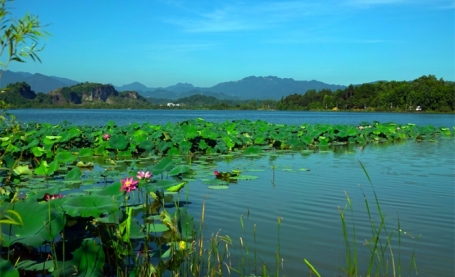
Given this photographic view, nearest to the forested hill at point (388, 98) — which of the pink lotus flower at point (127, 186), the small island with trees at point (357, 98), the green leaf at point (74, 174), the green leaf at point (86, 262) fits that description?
the small island with trees at point (357, 98)

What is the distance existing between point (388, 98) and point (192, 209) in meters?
77.4

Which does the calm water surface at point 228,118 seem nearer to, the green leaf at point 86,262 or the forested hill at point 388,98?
the forested hill at point 388,98

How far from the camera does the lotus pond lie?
8.76 ft

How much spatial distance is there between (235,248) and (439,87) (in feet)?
237

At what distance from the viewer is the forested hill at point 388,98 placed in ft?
223

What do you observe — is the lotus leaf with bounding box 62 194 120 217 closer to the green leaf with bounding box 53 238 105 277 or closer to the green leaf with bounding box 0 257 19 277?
the green leaf with bounding box 53 238 105 277

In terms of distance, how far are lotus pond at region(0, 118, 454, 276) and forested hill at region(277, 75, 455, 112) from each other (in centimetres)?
6387

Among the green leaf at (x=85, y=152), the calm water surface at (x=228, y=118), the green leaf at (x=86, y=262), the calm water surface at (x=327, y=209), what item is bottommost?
the calm water surface at (x=228, y=118)

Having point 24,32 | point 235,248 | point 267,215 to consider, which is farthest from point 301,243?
point 24,32

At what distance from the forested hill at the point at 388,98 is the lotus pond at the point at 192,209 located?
6387 centimetres

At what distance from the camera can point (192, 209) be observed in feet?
15.6

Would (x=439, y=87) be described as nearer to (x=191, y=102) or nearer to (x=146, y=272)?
(x=146, y=272)

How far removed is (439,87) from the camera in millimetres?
68250

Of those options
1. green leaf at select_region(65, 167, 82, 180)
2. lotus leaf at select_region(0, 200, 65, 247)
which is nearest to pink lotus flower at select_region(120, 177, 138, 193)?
lotus leaf at select_region(0, 200, 65, 247)
